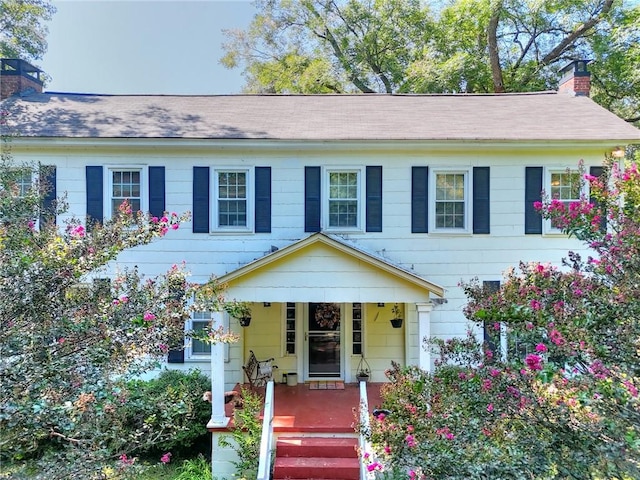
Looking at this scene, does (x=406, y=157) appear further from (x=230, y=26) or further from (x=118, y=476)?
(x=230, y=26)

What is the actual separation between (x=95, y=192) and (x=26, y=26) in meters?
16.6

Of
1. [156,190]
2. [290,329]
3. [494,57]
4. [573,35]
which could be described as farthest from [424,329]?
[573,35]

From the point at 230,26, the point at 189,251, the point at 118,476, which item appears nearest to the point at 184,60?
the point at 230,26

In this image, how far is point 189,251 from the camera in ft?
28.6

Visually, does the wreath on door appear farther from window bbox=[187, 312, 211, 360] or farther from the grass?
the grass

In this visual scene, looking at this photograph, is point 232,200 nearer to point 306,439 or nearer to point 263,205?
point 263,205

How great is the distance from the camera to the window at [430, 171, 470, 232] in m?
8.73

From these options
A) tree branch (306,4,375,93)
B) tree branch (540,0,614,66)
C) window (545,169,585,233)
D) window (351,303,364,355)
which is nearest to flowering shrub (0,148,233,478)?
window (351,303,364,355)

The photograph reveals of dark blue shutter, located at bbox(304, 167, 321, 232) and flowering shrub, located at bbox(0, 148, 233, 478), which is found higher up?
dark blue shutter, located at bbox(304, 167, 321, 232)

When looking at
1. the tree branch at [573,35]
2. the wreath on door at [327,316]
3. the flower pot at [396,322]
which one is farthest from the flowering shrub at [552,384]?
the tree branch at [573,35]

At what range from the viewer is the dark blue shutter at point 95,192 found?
8.62 metres

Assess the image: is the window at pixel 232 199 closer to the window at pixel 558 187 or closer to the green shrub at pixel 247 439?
the green shrub at pixel 247 439

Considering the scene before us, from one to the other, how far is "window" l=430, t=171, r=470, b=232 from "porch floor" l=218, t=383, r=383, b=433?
4274 millimetres

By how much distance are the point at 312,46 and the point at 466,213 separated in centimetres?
1741
